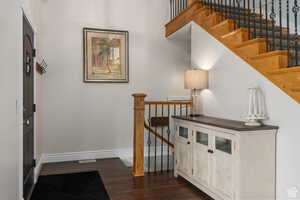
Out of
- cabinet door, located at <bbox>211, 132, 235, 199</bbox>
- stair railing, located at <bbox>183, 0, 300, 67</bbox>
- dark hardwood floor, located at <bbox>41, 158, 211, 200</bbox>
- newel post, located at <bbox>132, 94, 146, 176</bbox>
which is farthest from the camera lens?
newel post, located at <bbox>132, 94, 146, 176</bbox>

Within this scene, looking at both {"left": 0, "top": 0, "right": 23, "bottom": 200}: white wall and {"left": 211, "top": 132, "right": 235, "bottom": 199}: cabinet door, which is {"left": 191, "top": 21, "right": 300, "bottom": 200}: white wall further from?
{"left": 0, "top": 0, "right": 23, "bottom": 200}: white wall

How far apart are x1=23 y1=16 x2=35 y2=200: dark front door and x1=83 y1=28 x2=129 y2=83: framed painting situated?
135cm

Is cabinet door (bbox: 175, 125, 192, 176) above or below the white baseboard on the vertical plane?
above

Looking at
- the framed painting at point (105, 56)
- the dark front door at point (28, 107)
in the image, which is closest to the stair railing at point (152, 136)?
the framed painting at point (105, 56)

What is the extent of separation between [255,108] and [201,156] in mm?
866

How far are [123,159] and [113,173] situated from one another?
88 cm

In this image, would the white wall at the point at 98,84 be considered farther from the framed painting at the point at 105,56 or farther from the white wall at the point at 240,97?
the white wall at the point at 240,97

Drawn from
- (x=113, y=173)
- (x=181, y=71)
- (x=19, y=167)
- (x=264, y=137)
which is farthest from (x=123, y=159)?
(x=264, y=137)

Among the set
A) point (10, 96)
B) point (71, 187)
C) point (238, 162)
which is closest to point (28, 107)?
point (10, 96)

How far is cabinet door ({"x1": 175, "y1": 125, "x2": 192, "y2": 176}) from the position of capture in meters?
3.23

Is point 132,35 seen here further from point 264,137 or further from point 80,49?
point 264,137

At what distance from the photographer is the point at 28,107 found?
296 centimetres

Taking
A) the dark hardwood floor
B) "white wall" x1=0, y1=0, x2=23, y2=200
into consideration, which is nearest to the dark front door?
"white wall" x1=0, y1=0, x2=23, y2=200

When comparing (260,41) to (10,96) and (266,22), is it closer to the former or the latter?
(266,22)
